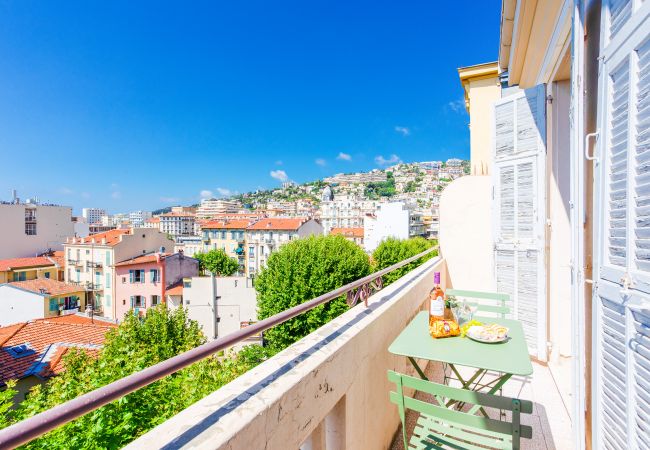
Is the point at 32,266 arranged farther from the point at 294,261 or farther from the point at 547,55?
the point at 547,55

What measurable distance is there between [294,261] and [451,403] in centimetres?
1116

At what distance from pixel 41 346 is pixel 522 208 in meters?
12.8

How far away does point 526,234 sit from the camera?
3490 millimetres

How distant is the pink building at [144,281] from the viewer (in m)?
25.2

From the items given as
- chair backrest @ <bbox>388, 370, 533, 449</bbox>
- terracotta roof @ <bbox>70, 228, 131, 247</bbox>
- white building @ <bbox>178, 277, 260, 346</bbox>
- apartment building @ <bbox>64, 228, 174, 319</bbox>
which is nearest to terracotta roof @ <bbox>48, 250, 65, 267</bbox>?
apartment building @ <bbox>64, 228, 174, 319</bbox>

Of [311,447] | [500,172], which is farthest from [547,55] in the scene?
[311,447]

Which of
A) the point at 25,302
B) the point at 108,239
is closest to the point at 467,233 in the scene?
the point at 25,302

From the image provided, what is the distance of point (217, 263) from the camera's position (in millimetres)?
37188

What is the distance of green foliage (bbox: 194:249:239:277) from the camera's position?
3625 cm

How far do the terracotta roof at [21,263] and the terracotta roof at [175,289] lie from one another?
12646 mm

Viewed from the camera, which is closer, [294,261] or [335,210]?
[294,261]

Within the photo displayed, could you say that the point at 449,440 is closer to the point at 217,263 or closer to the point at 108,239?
the point at 108,239

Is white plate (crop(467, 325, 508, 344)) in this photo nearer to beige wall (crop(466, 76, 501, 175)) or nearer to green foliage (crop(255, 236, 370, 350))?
beige wall (crop(466, 76, 501, 175))

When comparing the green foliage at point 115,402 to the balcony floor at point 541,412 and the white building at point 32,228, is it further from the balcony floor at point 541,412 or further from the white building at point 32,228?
the white building at point 32,228
